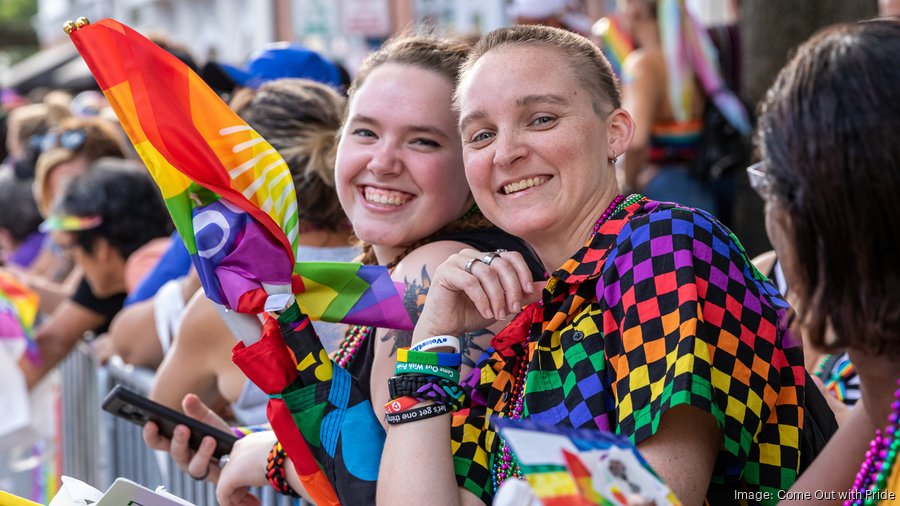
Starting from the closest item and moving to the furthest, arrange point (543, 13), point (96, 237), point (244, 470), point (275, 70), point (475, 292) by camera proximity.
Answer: point (475, 292) → point (244, 470) → point (275, 70) → point (96, 237) → point (543, 13)

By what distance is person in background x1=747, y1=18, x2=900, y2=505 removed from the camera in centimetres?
155

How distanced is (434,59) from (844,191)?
150cm

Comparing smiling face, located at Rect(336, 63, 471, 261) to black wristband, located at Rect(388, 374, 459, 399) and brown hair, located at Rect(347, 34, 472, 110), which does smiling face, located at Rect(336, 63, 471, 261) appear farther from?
black wristband, located at Rect(388, 374, 459, 399)

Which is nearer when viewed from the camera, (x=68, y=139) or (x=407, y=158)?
(x=407, y=158)

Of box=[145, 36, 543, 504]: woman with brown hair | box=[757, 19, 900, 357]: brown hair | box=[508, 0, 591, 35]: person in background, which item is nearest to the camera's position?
box=[757, 19, 900, 357]: brown hair

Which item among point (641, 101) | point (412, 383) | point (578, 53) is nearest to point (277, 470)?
point (412, 383)

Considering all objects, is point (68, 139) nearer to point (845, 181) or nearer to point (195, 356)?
point (195, 356)

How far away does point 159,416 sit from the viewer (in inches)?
122

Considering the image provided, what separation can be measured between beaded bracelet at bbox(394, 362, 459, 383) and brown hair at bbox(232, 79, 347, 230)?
1.22 m

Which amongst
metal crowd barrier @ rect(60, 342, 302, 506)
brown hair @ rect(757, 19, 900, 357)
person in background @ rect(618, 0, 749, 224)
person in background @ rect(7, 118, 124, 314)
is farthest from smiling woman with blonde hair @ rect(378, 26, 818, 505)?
person in background @ rect(7, 118, 124, 314)

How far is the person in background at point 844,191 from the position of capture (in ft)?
5.09

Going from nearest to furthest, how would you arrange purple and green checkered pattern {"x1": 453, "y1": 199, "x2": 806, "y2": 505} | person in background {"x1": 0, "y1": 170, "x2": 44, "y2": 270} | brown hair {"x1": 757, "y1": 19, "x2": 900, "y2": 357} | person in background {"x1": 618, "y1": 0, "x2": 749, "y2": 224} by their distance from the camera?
brown hair {"x1": 757, "y1": 19, "x2": 900, "y2": 357} < purple and green checkered pattern {"x1": 453, "y1": 199, "x2": 806, "y2": 505} < person in background {"x1": 618, "y1": 0, "x2": 749, "y2": 224} < person in background {"x1": 0, "y1": 170, "x2": 44, "y2": 270}

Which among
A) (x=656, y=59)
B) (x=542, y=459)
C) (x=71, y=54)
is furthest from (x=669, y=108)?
(x=71, y=54)

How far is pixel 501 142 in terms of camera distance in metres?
2.34
